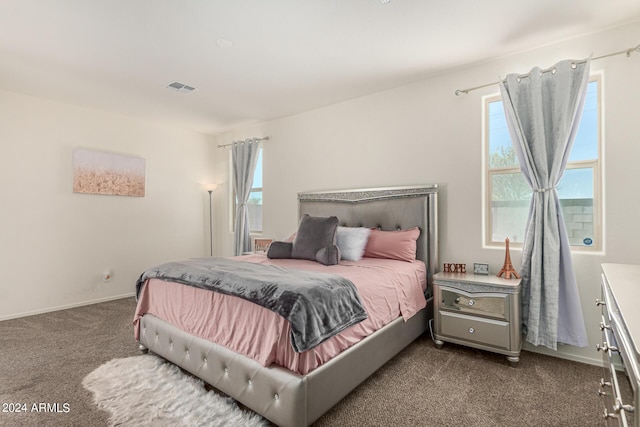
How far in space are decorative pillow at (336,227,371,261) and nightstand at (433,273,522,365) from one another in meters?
0.75

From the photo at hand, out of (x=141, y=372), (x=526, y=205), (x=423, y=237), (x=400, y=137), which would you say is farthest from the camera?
(x=400, y=137)

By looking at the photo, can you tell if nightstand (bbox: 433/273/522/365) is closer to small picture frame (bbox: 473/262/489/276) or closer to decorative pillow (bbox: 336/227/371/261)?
small picture frame (bbox: 473/262/489/276)

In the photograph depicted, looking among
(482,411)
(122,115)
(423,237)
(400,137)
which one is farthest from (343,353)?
(122,115)

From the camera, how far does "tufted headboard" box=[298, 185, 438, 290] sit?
3.23 metres

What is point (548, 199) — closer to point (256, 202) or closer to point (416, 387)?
point (416, 387)

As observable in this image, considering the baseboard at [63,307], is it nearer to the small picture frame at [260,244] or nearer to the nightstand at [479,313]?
the small picture frame at [260,244]

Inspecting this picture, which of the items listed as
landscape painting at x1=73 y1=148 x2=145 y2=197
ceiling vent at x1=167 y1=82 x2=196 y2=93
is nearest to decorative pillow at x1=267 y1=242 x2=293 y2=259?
ceiling vent at x1=167 y1=82 x2=196 y2=93

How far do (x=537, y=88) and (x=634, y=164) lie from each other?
890 millimetres

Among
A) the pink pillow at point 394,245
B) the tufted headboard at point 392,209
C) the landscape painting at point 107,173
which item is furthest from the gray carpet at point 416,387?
the landscape painting at point 107,173

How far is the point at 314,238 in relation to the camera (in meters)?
3.15

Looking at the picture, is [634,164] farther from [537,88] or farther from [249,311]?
[249,311]

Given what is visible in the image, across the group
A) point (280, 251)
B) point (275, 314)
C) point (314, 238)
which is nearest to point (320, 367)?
point (275, 314)

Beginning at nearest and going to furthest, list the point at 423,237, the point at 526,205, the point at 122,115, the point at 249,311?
the point at 249,311 → the point at 526,205 → the point at 423,237 → the point at 122,115

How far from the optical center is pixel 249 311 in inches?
75.1
